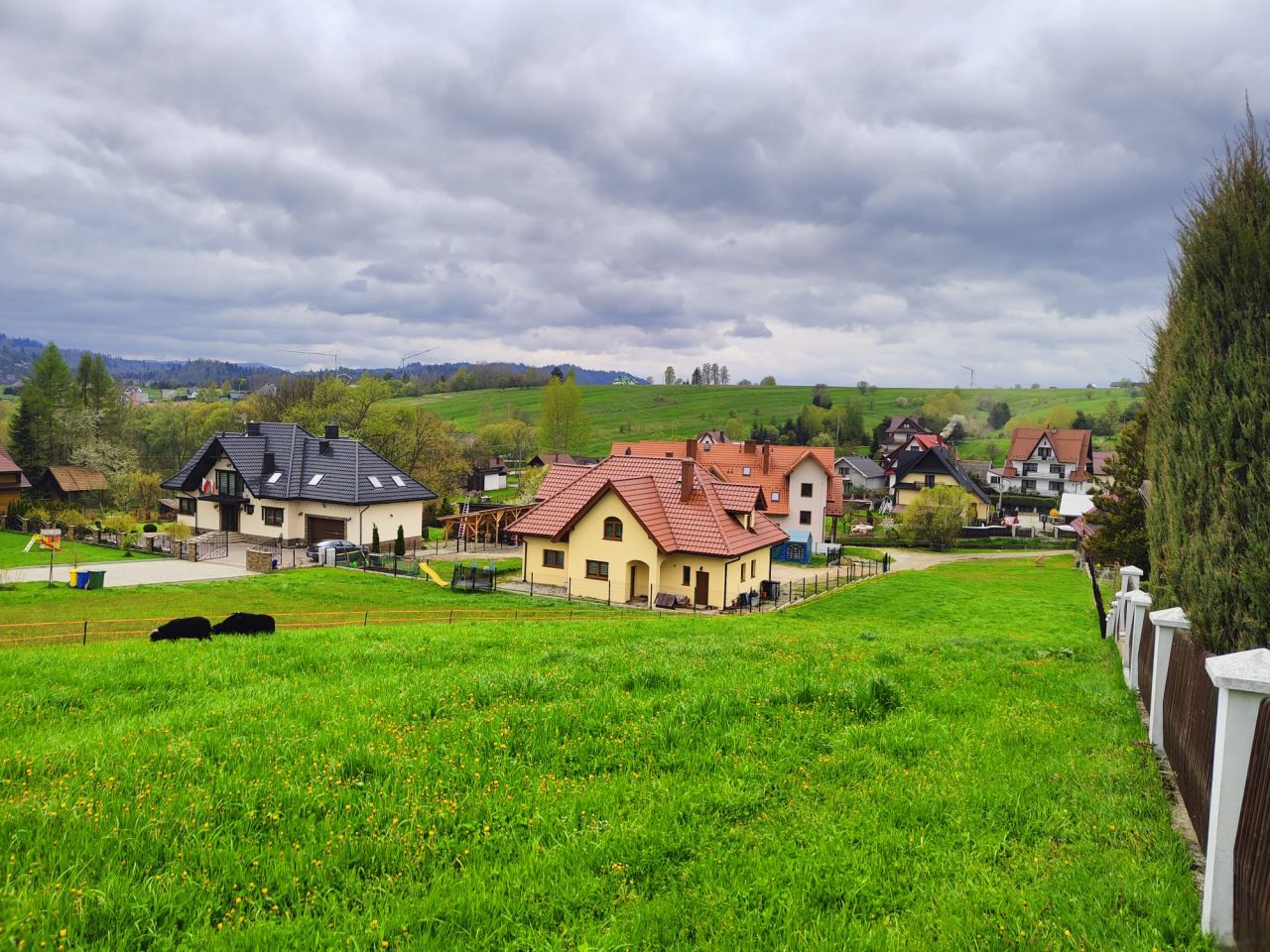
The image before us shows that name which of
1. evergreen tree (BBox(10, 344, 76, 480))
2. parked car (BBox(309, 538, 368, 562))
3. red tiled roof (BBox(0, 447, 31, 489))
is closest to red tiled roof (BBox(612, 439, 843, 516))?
parked car (BBox(309, 538, 368, 562))

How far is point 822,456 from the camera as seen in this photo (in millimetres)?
61594

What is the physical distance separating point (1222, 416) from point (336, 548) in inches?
1755

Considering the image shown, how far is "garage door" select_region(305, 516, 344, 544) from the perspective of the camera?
4775cm

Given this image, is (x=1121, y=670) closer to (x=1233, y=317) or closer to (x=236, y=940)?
(x=1233, y=317)

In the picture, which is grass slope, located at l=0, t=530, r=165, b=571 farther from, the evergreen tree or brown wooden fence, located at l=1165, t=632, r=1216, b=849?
brown wooden fence, located at l=1165, t=632, r=1216, b=849

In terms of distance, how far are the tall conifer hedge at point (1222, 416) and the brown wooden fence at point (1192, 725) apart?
412 mm

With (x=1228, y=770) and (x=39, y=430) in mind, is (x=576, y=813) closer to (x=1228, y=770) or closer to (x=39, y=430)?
(x=1228, y=770)

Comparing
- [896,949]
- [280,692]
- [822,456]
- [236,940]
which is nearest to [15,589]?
[280,692]

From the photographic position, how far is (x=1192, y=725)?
661 centimetres

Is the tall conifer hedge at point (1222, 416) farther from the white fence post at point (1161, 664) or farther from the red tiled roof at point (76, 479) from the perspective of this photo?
the red tiled roof at point (76, 479)

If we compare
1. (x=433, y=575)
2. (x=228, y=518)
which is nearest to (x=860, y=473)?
(x=433, y=575)

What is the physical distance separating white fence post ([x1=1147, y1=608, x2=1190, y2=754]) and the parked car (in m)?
40.1

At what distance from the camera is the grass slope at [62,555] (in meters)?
38.7

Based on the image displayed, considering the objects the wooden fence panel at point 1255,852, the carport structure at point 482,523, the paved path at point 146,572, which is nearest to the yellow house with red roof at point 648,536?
the carport structure at point 482,523
